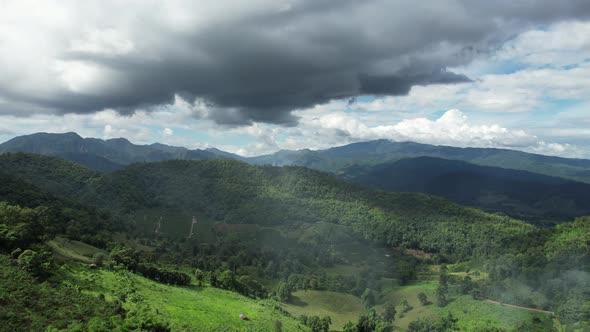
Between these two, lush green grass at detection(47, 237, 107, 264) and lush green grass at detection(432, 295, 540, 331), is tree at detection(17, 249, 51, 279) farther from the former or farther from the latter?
lush green grass at detection(432, 295, 540, 331)

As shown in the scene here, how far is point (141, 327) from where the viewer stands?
52.6m

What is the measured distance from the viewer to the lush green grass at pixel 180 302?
6419 cm

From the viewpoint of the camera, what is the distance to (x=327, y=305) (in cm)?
12888

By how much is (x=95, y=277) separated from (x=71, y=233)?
151 feet

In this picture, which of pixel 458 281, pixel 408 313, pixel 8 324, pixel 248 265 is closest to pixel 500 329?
pixel 408 313

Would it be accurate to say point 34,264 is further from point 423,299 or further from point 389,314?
point 423,299

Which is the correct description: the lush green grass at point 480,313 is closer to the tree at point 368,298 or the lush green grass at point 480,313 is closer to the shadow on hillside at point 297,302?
the tree at point 368,298

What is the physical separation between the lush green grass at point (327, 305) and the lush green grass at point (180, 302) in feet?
101

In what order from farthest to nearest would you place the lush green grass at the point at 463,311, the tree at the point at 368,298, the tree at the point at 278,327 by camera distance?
1. the tree at the point at 368,298
2. the lush green grass at the point at 463,311
3. the tree at the point at 278,327

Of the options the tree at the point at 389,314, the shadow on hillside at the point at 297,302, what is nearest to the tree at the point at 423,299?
the tree at the point at 389,314

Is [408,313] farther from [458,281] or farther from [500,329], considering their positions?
[500,329]

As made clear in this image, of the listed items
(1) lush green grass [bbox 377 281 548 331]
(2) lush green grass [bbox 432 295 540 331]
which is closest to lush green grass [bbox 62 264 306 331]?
(1) lush green grass [bbox 377 281 548 331]

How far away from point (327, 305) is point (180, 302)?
226ft

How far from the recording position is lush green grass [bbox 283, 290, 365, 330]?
118 metres
